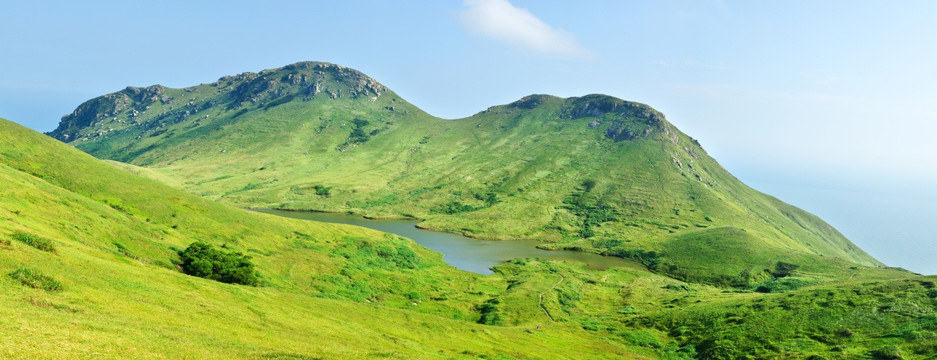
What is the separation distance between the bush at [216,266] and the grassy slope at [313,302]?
2947 mm

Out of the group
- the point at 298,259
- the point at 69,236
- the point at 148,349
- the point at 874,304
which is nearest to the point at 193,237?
the point at 298,259

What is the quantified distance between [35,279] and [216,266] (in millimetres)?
32905

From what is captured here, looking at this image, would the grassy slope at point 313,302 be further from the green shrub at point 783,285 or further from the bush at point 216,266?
the green shrub at point 783,285

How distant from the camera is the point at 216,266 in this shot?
65500 millimetres

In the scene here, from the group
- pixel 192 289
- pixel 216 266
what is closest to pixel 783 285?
pixel 216 266

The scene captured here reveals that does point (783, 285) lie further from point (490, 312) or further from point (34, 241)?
point (34, 241)

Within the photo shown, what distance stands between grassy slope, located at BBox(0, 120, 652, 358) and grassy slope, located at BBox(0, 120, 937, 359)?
25cm

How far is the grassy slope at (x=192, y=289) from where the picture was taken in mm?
29219

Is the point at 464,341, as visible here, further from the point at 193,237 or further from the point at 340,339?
the point at 193,237

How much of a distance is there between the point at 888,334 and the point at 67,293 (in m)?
110

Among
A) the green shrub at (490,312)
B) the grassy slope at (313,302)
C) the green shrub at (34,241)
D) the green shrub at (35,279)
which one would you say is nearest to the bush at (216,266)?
the grassy slope at (313,302)

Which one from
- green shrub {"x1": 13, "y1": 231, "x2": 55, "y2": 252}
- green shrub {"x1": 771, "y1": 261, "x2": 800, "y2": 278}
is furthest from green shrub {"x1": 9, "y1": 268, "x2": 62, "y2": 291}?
green shrub {"x1": 771, "y1": 261, "x2": 800, "y2": 278}

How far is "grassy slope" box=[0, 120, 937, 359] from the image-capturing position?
1248 inches

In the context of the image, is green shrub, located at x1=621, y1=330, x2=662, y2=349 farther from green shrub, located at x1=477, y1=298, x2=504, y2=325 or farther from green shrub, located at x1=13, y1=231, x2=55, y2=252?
green shrub, located at x1=13, y1=231, x2=55, y2=252
